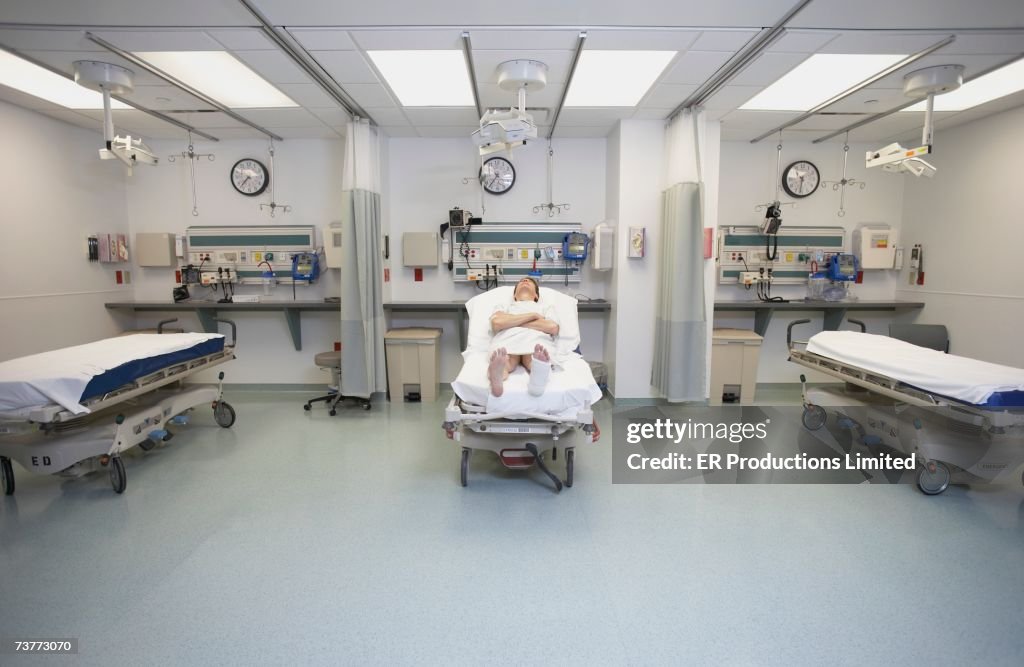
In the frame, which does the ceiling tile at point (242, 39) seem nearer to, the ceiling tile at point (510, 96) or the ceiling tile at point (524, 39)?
the ceiling tile at point (524, 39)

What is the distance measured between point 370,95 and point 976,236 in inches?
235

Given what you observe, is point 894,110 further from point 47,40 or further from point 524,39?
point 47,40

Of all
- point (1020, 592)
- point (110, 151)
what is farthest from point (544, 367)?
point (110, 151)

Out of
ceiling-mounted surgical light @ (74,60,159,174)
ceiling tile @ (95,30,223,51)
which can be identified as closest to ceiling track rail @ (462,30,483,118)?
ceiling tile @ (95,30,223,51)

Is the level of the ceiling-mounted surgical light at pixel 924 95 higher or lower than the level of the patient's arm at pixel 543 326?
higher

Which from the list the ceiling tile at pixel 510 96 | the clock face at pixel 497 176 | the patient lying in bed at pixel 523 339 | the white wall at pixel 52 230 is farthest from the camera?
the clock face at pixel 497 176

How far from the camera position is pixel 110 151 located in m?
3.65

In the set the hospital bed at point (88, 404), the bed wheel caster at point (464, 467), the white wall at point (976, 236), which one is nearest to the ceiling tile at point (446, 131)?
the hospital bed at point (88, 404)

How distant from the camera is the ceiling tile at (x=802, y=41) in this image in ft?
10.2

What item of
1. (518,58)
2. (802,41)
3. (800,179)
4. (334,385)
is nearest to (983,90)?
(800,179)

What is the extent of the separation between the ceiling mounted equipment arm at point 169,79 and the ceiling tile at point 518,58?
94.4 inches

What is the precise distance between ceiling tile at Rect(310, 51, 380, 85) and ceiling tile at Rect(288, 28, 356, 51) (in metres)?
0.08

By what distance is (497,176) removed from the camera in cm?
563

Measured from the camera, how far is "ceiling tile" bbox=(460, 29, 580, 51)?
3.14 metres
